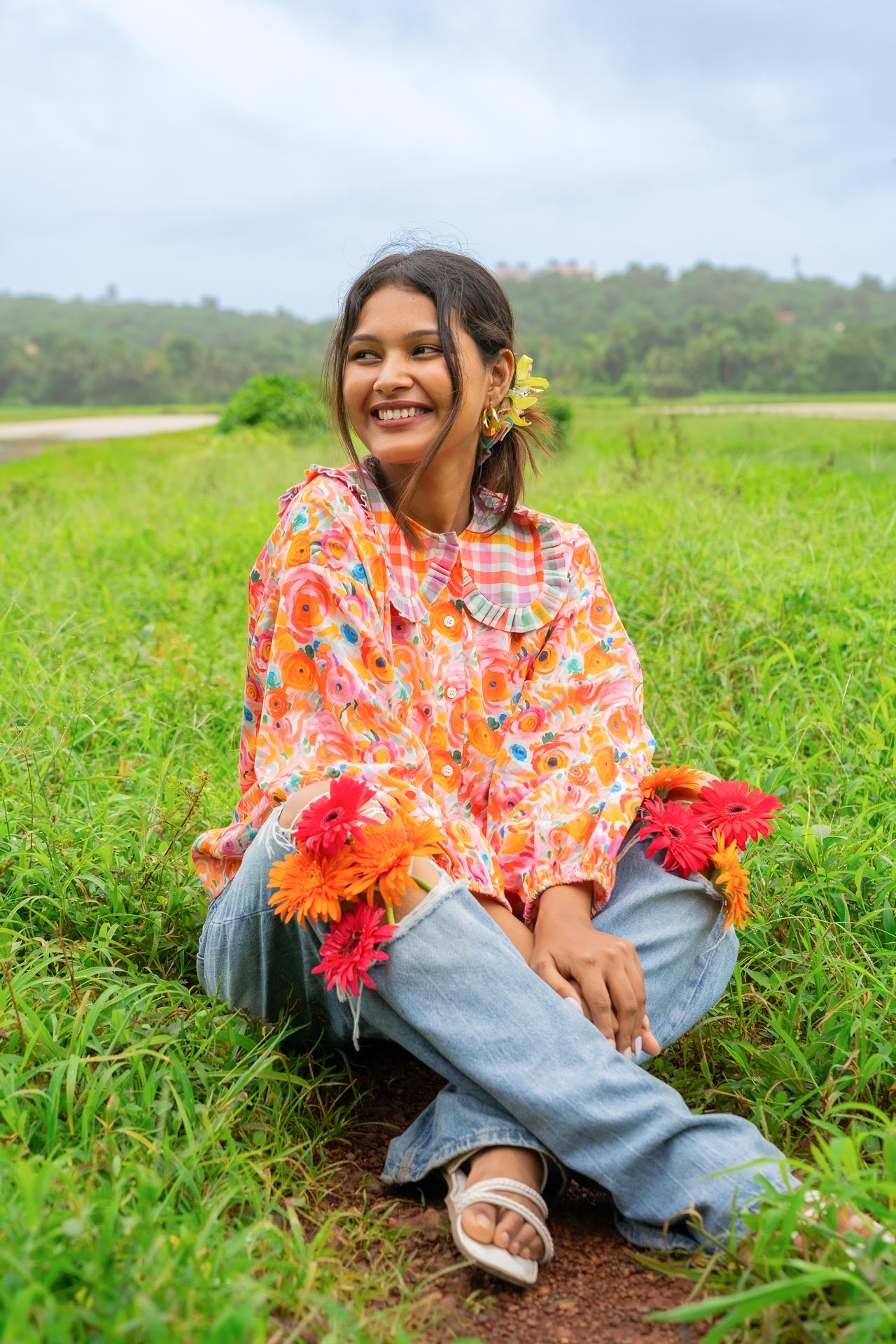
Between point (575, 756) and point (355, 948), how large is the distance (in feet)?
1.89

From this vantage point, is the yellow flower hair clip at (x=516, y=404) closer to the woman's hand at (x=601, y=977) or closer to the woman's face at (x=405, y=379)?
the woman's face at (x=405, y=379)

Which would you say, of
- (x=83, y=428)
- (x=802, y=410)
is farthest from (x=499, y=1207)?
(x=83, y=428)

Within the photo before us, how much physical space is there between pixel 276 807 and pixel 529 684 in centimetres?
56

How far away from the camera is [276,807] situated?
164 cm

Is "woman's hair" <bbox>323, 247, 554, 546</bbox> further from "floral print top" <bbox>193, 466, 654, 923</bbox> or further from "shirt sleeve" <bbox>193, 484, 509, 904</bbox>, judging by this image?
"shirt sleeve" <bbox>193, 484, 509, 904</bbox>

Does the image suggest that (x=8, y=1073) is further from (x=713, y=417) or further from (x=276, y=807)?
(x=713, y=417)

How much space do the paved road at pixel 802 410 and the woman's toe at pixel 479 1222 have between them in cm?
647

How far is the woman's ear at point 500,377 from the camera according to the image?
2.09 m

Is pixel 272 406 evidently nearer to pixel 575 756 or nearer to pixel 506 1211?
pixel 575 756

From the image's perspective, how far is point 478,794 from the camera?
1.93 meters

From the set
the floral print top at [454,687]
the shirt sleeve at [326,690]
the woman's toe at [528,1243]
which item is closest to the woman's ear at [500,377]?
the floral print top at [454,687]

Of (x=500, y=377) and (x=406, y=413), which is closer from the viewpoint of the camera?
(x=406, y=413)

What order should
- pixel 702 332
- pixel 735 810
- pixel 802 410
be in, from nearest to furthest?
pixel 735 810 → pixel 802 410 → pixel 702 332

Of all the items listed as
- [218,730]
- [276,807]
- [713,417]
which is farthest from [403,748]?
[713,417]
